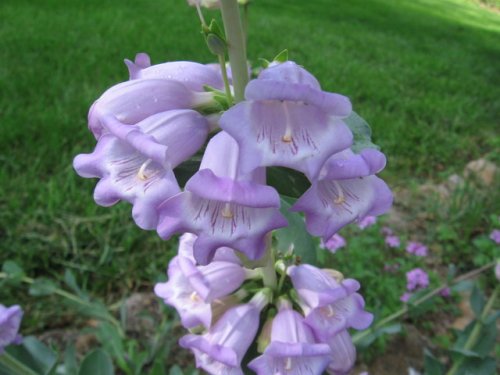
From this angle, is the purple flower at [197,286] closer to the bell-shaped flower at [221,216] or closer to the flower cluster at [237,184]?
the flower cluster at [237,184]

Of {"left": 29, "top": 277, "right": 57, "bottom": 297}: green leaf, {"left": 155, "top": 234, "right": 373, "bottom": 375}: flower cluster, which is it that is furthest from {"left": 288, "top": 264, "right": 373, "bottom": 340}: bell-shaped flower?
{"left": 29, "top": 277, "right": 57, "bottom": 297}: green leaf

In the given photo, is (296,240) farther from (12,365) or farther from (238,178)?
(12,365)

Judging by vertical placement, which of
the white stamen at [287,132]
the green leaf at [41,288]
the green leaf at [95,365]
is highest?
the white stamen at [287,132]

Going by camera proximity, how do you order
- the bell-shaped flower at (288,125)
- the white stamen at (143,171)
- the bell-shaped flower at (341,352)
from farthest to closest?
the bell-shaped flower at (341,352) → the white stamen at (143,171) → the bell-shaped flower at (288,125)

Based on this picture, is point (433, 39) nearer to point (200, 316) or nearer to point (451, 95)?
point (451, 95)

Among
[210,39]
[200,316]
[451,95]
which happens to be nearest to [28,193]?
[200,316]

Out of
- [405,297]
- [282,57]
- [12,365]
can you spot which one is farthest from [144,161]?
[405,297]

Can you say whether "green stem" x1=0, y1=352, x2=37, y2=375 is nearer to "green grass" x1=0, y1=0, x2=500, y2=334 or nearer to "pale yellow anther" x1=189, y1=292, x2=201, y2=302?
"pale yellow anther" x1=189, y1=292, x2=201, y2=302

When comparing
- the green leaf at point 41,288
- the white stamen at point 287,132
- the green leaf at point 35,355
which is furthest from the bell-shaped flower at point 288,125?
the green leaf at point 41,288
